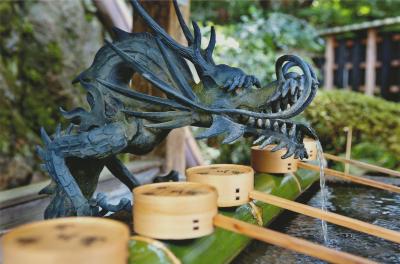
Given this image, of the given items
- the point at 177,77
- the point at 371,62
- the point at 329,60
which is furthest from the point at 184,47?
the point at 329,60

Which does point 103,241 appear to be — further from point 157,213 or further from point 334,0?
point 334,0

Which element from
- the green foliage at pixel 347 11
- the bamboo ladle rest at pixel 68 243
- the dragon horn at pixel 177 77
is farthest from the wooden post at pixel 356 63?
the bamboo ladle rest at pixel 68 243

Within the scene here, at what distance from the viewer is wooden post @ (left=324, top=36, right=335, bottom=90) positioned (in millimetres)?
9297

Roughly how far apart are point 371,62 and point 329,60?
3.10 feet

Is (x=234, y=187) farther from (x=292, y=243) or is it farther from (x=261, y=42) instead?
(x=261, y=42)

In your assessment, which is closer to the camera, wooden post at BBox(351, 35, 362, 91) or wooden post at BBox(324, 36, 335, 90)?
wooden post at BBox(351, 35, 362, 91)

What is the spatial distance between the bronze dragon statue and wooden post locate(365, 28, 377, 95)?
7219mm

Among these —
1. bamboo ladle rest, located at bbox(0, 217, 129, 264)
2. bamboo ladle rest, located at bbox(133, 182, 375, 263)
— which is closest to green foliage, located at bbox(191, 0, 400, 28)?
bamboo ladle rest, located at bbox(133, 182, 375, 263)

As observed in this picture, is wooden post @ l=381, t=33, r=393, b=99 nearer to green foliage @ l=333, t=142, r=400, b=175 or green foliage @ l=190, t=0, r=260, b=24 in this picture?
green foliage @ l=333, t=142, r=400, b=175

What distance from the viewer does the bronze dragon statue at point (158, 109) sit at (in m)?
1.97

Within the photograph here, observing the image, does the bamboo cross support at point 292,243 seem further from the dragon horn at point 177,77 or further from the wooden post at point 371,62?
the wooden post at point 371,62

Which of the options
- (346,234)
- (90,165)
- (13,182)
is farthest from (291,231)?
(13,182)

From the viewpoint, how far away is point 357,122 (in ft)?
21.3

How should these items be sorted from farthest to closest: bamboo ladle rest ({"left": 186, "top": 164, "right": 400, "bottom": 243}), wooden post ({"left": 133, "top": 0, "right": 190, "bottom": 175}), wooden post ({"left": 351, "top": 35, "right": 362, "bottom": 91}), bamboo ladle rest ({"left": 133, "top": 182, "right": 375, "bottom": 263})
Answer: wooden post ({"left": 351, "top": 35, "right": 362, "bottom": 91}) → wooden post ({"left": 133, "top": 0, "right": 190, "bottom": 175}) → bamboo ladle rest ({"left": 186, "top": 164, "right": 400, "bottom": 243}) → bamboo ladle rest ({"left": 133, "top": 182, "right": 375, "bottom": 263})
